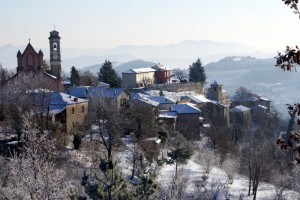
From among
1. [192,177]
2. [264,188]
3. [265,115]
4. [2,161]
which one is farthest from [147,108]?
[265,115]

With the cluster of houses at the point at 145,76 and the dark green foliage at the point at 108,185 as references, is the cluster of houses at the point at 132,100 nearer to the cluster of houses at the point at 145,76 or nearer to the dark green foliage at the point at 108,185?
the cluster of houses at the point at 145,76

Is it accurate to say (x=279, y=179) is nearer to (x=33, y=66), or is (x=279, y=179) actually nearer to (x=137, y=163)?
(x=137, y=163)

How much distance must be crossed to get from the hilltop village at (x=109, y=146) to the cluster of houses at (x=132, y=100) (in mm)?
118

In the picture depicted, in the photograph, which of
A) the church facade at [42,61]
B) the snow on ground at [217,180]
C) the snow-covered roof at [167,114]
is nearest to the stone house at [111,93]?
the church facade at [42,61]

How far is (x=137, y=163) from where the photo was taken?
31094 mm

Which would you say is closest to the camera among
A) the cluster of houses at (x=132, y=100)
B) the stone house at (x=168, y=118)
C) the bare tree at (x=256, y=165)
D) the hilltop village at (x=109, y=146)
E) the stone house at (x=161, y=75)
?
the hilltop village at (x=109, y=146)

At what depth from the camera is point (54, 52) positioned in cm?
5656

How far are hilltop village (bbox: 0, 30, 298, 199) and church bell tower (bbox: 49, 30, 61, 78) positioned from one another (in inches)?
4.6

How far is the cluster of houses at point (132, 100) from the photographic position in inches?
1577

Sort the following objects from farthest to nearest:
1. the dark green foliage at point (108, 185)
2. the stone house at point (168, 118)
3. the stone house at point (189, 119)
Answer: the stone house at point (189, 119) → the stone house at point (168, 118) → the dark green foliage at point (108, 185)


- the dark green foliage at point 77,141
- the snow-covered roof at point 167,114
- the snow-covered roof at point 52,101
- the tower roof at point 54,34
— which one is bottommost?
the dark green foliage at point 77,141

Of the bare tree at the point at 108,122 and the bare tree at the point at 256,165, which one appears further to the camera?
the bare tree at the point at 108,122

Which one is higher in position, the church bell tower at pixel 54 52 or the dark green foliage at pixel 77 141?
the church bell tower at pixel 54 52

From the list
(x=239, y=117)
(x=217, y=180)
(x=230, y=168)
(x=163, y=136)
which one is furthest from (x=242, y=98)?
(x=217, y=180)
